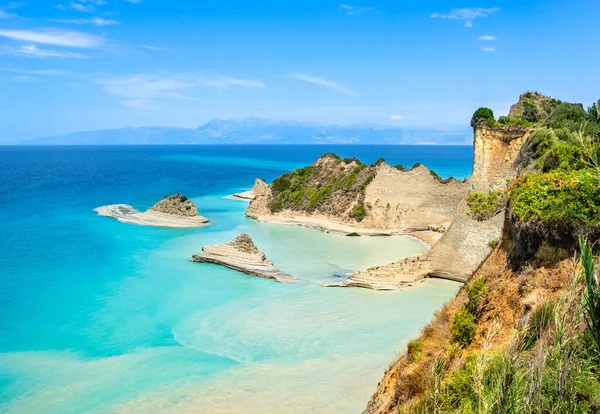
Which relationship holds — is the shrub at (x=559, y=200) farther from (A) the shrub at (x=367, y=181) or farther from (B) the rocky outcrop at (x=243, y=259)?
(A) the shrub at (x=367, y=181)

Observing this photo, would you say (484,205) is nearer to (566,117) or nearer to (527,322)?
(566,117)

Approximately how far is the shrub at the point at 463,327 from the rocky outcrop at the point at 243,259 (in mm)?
16825

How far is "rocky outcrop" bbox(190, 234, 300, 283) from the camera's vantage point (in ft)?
98.0

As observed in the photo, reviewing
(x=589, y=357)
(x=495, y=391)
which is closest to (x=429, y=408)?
(x=495, y=391)

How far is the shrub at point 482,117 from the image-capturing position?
33.7 metres

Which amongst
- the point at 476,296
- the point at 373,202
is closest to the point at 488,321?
the point at 476,296

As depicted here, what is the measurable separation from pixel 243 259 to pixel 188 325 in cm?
936

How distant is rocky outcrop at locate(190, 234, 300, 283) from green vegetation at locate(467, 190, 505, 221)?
1040 cm

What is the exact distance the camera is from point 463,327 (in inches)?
473

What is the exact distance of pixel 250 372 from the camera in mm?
17938

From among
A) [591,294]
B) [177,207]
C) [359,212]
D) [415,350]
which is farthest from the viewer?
[177,207]

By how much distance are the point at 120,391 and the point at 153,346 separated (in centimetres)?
382

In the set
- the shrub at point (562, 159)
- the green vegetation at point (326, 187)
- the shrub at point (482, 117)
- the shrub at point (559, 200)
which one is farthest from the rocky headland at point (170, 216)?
the shrub at point (559, 200)

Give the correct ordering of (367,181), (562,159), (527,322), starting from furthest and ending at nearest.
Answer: (367,181) < (562,159) < (527,322)
